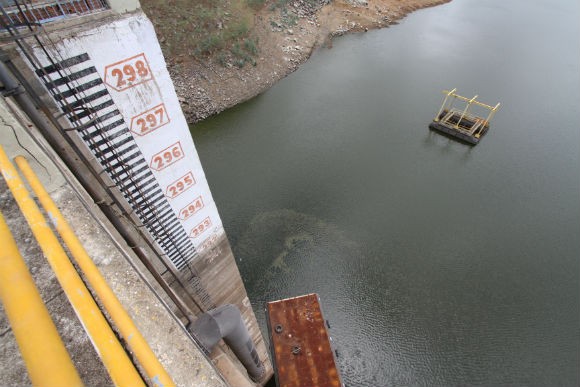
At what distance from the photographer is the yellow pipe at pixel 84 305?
3.96 feet

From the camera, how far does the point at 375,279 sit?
49.6 ft

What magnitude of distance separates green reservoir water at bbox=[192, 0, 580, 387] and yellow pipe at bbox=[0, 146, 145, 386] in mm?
13219

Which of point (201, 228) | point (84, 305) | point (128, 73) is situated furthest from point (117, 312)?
point (201, 228)

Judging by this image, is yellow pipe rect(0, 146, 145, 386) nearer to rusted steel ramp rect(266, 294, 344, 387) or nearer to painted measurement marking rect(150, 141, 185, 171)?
painted measurement marking rect(150, 141, 185, 171)

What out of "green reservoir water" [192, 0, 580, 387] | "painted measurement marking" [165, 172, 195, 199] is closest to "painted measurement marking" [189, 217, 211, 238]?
"painted measurement marking" [165, 172, 195, 199]

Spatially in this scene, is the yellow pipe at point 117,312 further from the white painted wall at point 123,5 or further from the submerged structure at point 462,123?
the submerged structure at point 462,123

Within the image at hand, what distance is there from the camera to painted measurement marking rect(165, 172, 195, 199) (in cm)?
715

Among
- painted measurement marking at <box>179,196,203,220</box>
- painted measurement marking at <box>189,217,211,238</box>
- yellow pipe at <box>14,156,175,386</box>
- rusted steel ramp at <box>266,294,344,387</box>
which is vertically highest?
yellow pipe at <box>14,156,175,386</box>

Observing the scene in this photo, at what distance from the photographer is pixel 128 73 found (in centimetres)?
512

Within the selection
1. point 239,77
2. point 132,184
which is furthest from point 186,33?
point 132,184

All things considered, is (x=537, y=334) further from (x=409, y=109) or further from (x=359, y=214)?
(x=409, y=109)

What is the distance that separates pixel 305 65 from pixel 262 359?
24.8m

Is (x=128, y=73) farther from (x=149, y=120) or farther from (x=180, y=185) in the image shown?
(x=180, y=185)

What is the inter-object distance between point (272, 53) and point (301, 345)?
24.5 meters
